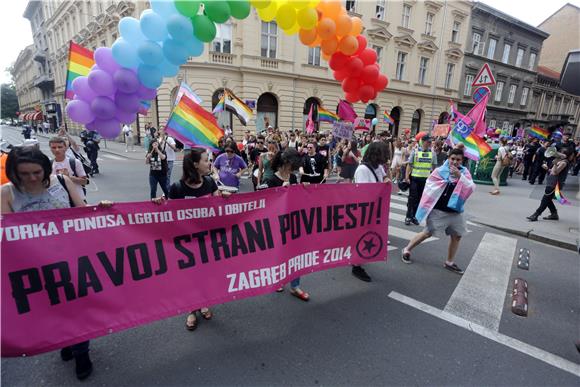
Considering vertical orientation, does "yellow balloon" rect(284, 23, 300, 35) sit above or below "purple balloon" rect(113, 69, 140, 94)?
above

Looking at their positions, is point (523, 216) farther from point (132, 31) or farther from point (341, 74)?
point (132, 31)

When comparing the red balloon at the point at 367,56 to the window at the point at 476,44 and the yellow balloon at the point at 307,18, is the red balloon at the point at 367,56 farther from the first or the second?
the window at the point at 476,44

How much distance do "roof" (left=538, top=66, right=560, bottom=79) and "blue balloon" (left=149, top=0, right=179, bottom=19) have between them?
51.5 m

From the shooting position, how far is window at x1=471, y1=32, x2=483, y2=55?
32.0 m

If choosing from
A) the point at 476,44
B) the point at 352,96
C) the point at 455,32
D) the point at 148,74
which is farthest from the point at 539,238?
the point at 476,44

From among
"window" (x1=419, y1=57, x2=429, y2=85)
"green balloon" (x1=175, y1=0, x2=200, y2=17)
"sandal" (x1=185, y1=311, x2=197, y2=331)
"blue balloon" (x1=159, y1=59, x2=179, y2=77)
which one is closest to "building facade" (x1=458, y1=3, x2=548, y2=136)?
"window" (x1=419, y1=57, x2=429, y2=85)

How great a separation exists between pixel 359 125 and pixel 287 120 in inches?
374

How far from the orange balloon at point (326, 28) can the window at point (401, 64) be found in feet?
86.7

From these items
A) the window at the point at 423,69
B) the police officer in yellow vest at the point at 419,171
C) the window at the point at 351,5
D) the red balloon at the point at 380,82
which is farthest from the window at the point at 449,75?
the red balloon at the point at 380,82

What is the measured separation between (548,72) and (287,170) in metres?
55.7

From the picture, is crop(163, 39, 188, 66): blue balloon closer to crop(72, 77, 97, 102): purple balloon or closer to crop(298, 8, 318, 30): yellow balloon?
crop(72, 77, 97, 102): purple balloon

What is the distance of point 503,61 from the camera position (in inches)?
1396

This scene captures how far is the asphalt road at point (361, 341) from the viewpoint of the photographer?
8.32 feet

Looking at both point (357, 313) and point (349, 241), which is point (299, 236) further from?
point (357, 313)
